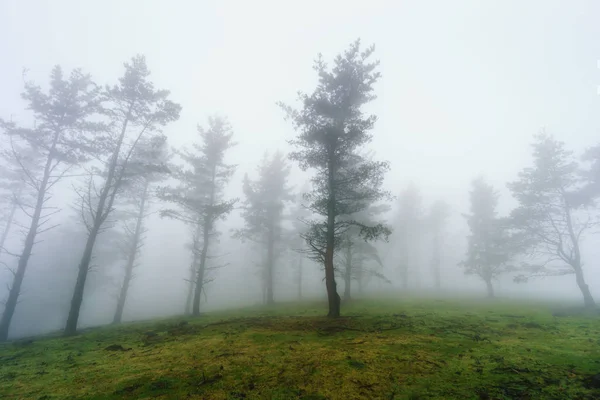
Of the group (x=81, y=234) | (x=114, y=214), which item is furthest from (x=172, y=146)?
(x=81, y=234)

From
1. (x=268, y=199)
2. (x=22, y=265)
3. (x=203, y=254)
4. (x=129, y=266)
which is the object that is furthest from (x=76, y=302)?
(x=268, y=199)

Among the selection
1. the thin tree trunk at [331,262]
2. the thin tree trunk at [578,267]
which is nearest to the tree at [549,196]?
the thin tree trunk at [578,267]

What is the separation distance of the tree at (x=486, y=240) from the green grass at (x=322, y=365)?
77.6 feet

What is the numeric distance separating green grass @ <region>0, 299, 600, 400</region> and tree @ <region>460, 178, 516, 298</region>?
23.7 metres

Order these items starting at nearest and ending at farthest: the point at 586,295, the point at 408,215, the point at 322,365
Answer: the point at 322,365
the point at 586,295
the point at 408,215

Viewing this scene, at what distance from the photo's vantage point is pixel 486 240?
102 feet

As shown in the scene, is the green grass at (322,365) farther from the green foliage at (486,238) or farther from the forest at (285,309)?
the green foliage at (486,238)

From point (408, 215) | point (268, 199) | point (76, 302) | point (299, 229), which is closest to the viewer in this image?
point (76, 302)

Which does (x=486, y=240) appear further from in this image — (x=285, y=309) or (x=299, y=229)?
(x=285, y=309)

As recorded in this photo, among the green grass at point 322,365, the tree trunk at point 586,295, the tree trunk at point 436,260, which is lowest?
the green grass at point 322,365

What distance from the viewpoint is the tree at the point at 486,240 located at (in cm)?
2966

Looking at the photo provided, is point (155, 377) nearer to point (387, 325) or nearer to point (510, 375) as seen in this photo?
point (510, 375)

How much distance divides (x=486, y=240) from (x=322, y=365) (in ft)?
110

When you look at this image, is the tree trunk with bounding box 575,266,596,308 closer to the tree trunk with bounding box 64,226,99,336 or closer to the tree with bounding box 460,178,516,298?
the tree with bounding box 460,178,516,298
